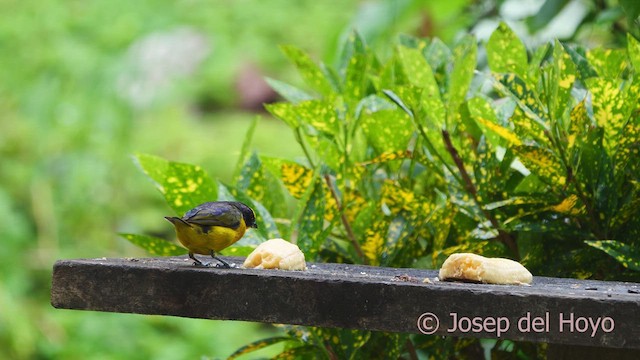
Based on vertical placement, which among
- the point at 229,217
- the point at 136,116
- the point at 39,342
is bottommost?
the point at 39,342

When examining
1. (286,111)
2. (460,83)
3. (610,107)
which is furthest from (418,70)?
(610,107)

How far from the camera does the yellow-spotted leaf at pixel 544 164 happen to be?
119cm

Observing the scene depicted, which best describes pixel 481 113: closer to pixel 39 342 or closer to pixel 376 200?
pixel 376 200

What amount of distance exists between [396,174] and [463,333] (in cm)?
68

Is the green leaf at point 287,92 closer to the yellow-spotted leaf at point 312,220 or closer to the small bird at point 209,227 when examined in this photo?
the yellow-spotted leaf at point 312,220

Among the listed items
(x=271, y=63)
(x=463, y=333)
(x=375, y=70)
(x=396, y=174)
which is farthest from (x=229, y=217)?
(x=271, y=63)

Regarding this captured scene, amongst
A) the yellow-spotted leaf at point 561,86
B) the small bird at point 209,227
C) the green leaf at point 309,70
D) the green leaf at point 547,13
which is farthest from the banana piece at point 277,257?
the green leaf at point 547,13

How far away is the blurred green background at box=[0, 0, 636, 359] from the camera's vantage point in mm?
4176

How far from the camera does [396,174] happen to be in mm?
1547

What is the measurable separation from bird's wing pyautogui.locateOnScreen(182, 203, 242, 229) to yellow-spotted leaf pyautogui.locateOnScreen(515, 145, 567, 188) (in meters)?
0.36

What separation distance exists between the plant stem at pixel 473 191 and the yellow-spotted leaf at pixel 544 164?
4.4 inches

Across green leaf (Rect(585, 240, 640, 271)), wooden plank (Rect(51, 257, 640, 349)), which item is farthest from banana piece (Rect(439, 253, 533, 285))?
green leaf (Rect(585, 240, 640, 271))

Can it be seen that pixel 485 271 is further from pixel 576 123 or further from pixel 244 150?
pixel 244 150

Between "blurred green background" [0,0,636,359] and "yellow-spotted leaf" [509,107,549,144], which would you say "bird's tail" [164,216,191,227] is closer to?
"yellow-spotted leaf" [509,107,549,144]
